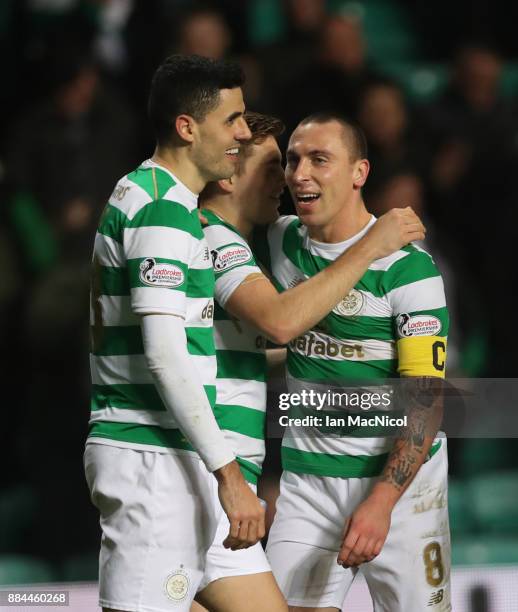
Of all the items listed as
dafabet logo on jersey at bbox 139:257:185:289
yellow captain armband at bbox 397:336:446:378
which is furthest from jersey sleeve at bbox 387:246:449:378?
dafabet logo on jersey at bbox 139:257:185:289

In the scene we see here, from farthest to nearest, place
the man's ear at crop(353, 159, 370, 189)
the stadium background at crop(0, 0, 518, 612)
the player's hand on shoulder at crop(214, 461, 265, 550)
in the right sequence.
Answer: the stadium background at crop(0, 0, 518, 612) < the man's ear at crop(353, 159, 370, 189) < the player's hand on shoulder at crop(214, 461, 265, 550)

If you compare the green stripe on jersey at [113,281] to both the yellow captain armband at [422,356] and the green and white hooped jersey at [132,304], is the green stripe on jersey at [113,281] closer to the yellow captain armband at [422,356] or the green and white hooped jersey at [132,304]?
the green and white hooped jersey at [132,304]

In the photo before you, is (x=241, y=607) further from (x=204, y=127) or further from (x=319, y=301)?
(x=204, y=127)

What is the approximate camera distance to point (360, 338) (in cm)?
311

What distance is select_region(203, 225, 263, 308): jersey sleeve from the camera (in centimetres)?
296

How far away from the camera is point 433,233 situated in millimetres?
5566

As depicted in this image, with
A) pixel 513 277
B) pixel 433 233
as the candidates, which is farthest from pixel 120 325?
pixel 513 277

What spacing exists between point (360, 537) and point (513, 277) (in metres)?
3.16

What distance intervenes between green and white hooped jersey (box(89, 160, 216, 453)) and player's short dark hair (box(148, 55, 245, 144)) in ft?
0.42

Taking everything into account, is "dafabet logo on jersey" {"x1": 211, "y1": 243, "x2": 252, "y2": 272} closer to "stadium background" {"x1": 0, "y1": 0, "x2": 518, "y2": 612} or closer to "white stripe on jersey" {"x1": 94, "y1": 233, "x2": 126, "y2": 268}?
"white stripe on jersey" {"x1": 94, "y1": 233, "x2": 126, "y2": 268}

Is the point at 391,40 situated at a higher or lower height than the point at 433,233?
higher

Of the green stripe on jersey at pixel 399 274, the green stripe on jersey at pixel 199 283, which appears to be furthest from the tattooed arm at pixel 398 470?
the green stripe on jersey at pixel 199 283

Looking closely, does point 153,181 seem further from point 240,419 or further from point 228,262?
point 240,419

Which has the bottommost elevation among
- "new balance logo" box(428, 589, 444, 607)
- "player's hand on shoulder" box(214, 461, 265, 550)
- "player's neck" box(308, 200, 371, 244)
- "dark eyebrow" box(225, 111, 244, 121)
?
"new balance logo" box(428, 589, 444, 607)
